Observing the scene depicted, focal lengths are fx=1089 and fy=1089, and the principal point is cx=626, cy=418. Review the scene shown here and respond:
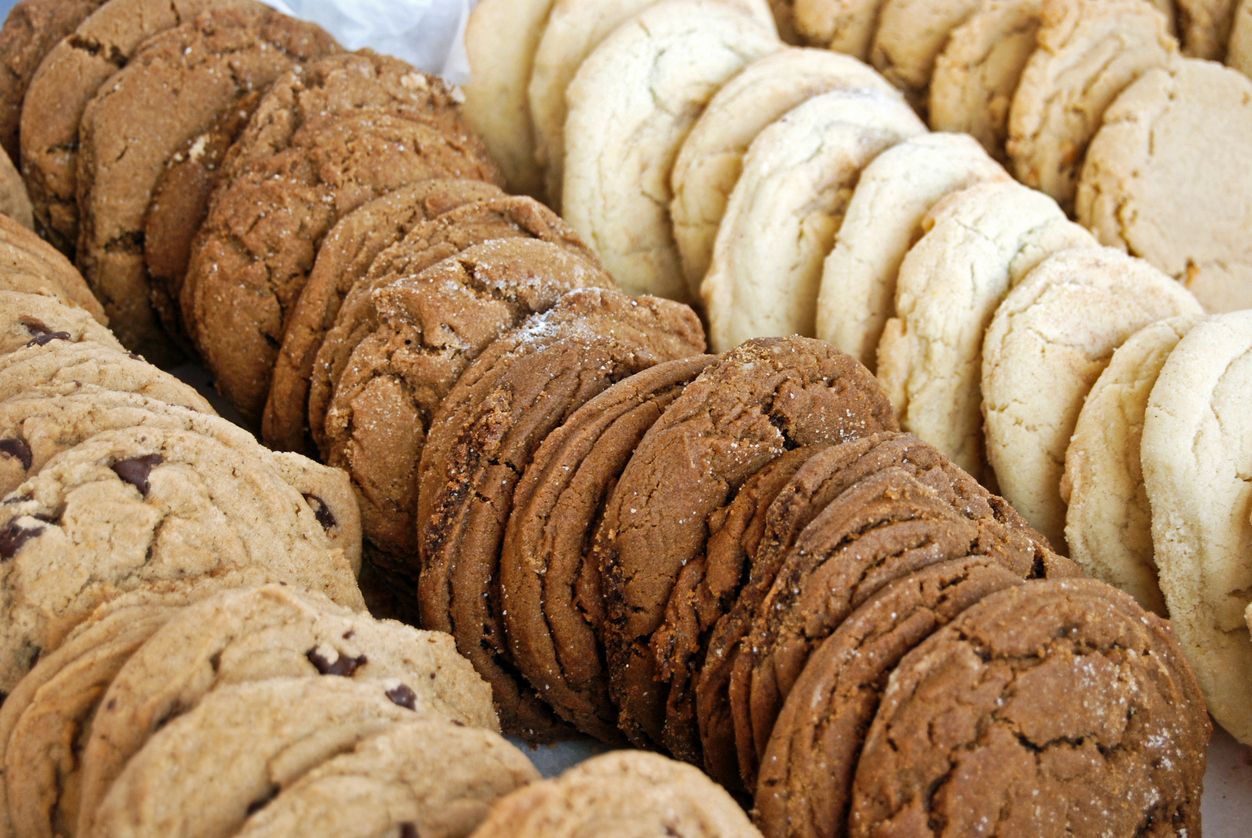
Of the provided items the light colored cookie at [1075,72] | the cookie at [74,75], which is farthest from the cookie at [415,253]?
the light colored cookie at [1075,72]

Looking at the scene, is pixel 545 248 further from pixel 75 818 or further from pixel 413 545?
pixel 75 818

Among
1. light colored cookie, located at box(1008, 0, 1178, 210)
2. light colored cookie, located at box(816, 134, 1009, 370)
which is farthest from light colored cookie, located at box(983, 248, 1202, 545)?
light colored cookie, located at box(1008, 0, 1178, 210)

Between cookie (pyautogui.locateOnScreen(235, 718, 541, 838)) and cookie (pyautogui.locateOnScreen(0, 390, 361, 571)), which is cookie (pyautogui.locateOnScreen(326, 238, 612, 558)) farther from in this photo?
cookie (pyautogui.locateOnScreen(235, 718, 541, 838))

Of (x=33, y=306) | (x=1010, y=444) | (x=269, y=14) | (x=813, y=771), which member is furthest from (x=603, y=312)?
(x=269, y=14)

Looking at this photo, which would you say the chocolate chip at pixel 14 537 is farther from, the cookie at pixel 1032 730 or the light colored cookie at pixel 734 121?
the light colored cookie at pixel 734 121

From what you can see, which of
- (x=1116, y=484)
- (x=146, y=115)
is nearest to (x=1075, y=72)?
(x=1116, y=484)

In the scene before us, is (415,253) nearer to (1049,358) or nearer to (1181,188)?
(1049,358)
